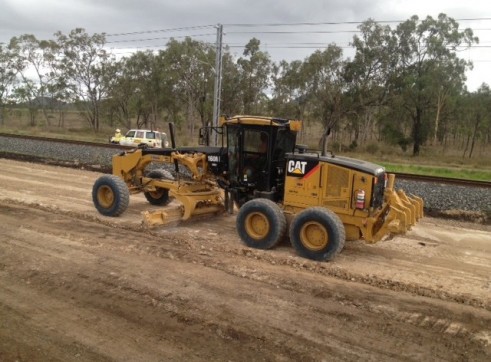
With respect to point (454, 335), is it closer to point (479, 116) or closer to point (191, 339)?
point (191, 339)

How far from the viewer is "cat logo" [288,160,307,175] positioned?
26.1 ft

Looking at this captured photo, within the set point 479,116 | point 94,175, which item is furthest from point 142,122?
point 94,175

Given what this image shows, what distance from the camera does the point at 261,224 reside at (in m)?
8.15

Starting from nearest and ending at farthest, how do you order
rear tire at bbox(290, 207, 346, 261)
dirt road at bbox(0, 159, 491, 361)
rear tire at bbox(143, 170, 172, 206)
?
1. dirt road at bbox(0, 159, 491, 361)
2. rear tire at bbox(290, 207, 346, 261)
3. rear tire at bbox(143, 170, 172, 206)

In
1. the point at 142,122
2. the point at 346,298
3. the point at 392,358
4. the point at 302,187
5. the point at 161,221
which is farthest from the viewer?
the point at 142,122

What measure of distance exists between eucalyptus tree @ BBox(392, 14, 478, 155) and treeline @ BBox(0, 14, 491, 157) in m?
0.08

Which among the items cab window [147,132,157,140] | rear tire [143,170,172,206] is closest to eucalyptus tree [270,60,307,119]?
cab window [147,132,157,140]

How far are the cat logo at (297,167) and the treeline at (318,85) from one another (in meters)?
30.2

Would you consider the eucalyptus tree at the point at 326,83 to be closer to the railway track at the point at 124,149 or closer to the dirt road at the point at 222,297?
the railway track at the point at 124,149

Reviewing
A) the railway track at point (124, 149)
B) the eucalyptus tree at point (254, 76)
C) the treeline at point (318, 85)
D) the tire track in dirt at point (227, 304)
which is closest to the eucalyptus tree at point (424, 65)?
the treeline at point (318, 85)

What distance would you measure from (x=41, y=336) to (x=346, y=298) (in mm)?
Result: 3467

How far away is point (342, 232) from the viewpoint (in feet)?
24.0

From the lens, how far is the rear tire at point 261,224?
787cm

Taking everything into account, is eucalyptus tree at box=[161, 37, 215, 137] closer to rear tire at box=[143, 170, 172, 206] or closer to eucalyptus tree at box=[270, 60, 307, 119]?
eucalyptus tree at box=[270, 60, 307, 119]
